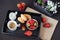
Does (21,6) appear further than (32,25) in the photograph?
Yes

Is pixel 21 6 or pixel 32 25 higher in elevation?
pixel 21 6

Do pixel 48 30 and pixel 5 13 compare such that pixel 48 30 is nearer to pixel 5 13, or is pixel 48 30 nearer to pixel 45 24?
pixel 45 24

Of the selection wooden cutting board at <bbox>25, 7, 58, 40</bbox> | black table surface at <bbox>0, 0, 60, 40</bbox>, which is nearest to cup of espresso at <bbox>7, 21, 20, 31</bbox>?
black table surface at <bbox>0, 0, 60, 40</bbox>

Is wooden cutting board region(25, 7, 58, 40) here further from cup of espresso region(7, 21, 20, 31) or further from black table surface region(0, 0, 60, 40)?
cup of espresso region(7, 21, 20, 31)

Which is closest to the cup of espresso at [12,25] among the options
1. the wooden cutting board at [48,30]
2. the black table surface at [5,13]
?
the black table surface at [5,13]

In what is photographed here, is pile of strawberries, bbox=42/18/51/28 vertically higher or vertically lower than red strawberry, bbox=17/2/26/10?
lower

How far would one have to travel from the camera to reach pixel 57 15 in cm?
110

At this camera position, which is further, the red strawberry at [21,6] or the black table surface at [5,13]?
the red strawberry at [21,6]

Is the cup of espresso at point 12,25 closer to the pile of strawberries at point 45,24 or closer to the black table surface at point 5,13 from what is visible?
the black table surface at point 5,13

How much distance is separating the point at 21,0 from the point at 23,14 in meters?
0.15

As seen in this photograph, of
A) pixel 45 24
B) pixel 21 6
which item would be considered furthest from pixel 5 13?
pixel 45 24

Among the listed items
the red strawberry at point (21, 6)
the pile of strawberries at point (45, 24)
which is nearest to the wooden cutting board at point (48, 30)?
the pile of strawberries at point (45, 24)

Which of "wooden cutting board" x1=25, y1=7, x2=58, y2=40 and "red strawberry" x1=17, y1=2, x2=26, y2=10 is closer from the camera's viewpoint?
"wooden cutting board" x1=25, y1=7, x2=58, y2=40

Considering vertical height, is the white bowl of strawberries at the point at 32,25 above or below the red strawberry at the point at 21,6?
below
